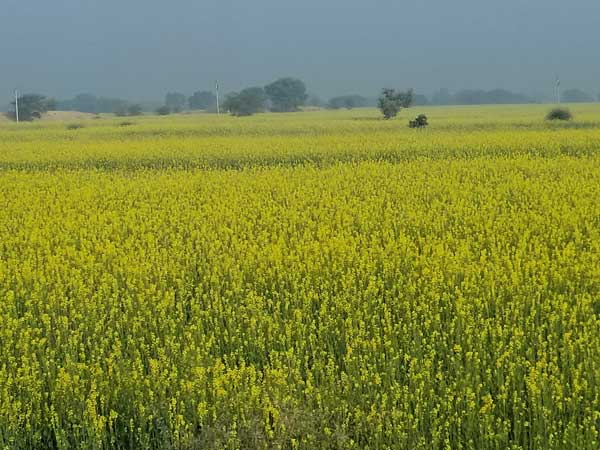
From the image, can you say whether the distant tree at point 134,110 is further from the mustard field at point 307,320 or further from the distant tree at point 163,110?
the mustard field at point 307,320

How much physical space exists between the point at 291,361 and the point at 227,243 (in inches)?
143

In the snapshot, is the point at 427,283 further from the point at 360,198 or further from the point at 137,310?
the point at 360,198

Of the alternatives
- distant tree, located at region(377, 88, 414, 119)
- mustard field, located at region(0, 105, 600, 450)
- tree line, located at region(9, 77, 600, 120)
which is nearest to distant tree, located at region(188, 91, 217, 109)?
tree line, located at region(9, 77, 600, 120)

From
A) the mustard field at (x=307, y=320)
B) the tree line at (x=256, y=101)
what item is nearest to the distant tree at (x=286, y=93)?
the tree line at (x=256, y=101)

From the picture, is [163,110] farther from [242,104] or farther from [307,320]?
[307,320]

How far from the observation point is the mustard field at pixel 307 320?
13.8ft

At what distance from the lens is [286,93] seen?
119 metres

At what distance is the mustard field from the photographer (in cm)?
421

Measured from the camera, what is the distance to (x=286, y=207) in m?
10.9

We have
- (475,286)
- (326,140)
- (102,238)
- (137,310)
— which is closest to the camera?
(475,286)

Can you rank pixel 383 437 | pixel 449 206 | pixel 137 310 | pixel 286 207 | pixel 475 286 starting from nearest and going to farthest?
pixel 383 437 < pixel 475 286 < pixel 137 310 < pixel 449 206 < pixel 286 207

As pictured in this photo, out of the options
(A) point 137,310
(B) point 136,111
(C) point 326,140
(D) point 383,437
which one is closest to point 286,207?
(A) point 137,310

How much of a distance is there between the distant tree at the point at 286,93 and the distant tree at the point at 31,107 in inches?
1526

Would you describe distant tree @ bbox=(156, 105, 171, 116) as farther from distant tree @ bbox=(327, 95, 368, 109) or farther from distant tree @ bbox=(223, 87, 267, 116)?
distant tree @ bbox=(327, 95, 368, 109)
